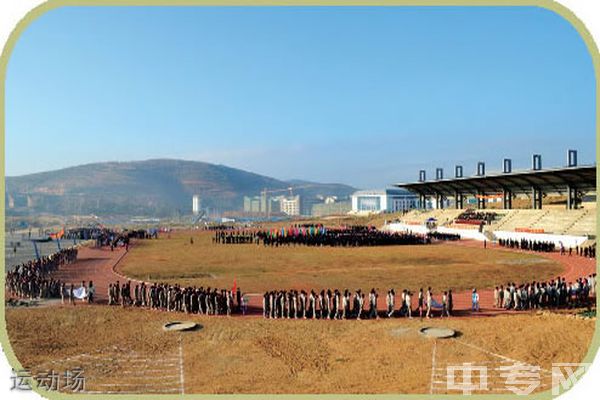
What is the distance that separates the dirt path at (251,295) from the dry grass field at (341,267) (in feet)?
3.45

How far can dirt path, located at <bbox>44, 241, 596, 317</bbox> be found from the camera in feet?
61.9

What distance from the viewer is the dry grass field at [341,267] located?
25.0 m

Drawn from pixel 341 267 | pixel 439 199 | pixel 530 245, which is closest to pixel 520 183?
pixel 530 245

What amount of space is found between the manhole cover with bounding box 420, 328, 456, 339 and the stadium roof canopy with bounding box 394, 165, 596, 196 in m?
37.7

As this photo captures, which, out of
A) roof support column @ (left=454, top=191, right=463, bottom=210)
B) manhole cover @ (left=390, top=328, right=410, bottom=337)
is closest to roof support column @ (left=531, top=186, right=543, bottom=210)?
roof support column @ (left=454, top=191, right=463, bottom=210)

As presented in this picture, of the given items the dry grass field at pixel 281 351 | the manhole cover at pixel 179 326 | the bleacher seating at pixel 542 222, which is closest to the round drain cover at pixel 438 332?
the dry grass field at pixel 281 351

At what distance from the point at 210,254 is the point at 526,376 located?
33.1 metres

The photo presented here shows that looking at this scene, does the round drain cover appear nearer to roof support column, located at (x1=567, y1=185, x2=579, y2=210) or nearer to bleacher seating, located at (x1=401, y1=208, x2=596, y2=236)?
bleacher seating, located at (x1=401, y1=208, x2=596, y2=236)

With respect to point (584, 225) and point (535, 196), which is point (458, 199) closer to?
point (535, 196)

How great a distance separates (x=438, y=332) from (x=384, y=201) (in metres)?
171

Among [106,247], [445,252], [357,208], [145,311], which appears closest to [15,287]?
[145,311]

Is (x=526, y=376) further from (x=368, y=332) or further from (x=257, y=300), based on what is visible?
(x=257, y=300)

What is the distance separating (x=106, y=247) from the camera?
1955 inches

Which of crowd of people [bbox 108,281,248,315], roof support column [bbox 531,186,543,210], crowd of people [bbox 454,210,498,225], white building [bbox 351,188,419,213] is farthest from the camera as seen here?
white building [bbox 351,188,419,213]
